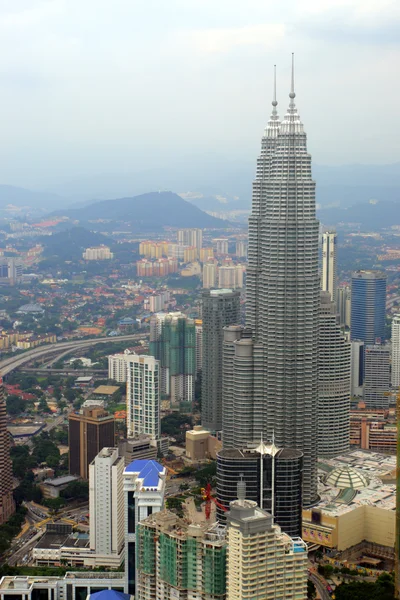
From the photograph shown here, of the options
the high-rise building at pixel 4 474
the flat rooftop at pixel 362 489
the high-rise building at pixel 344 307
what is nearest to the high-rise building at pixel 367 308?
the high-rise building at pixel 344 307

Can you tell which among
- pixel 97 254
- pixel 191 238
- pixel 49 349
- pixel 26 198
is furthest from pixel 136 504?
pixel 26 198

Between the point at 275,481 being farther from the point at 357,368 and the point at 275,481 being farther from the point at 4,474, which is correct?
the point at 357,368

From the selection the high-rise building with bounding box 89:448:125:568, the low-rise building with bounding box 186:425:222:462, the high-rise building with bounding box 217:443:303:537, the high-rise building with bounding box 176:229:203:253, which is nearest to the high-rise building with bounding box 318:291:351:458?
the low-rise building with bounding box 186:425:222:462

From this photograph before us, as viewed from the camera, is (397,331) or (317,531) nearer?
(317,531)

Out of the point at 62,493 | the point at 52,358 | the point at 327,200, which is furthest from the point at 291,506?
the point at 327,200

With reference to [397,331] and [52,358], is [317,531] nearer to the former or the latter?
[397,331]
